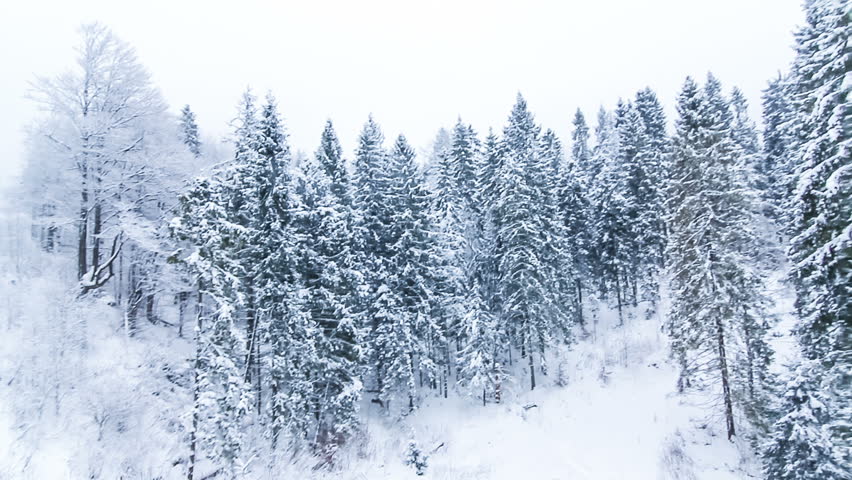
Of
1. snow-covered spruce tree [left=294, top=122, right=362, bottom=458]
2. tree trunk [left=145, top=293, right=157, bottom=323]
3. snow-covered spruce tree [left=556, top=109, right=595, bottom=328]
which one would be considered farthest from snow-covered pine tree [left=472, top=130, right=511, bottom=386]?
tree trunk [left=145, top=293, right=157, bottom=323]

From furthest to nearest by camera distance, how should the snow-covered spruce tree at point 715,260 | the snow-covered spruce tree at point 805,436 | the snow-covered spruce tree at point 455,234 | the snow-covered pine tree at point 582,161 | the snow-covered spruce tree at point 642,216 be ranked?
the snow-covered pine tree at point 582,161 → the snow-covered spruce tree at point 642,216 → the snow-covered spruce tree at point 455,234 → the snow-covered spruce tree at point 715,260 → the snow-covered spruce tree at point 805,436

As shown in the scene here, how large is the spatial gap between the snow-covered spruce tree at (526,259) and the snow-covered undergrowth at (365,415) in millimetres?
3281

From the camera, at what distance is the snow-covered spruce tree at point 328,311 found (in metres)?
20.6

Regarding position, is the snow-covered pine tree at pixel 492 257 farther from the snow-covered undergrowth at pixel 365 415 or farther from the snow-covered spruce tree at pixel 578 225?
the snow-covered spruce tree at pixel 578 225

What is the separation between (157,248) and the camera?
20906 millimetres

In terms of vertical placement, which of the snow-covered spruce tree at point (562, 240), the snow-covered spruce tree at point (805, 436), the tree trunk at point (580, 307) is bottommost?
the snow-covered spruce tree at point (805, 436)

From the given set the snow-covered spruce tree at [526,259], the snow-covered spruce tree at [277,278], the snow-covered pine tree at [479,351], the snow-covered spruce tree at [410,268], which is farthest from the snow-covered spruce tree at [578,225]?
the snow-covered spruce tree at [277,278]

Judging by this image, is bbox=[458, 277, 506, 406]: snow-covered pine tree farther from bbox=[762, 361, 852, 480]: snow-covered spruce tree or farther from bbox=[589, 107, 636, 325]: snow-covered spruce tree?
bbox=[762, 361, 852, 480]: snow-covered spruce tree

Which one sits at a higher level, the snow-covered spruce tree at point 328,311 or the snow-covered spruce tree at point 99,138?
the snow-covered spruce tree at point 99,138

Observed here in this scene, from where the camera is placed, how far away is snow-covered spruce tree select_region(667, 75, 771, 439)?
17562 mm

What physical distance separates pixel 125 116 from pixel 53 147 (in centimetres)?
330

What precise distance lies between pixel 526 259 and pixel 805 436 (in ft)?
55.7

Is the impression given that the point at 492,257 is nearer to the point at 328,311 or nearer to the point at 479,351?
the point at 479,351

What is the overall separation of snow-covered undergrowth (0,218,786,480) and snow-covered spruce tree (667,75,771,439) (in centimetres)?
319
